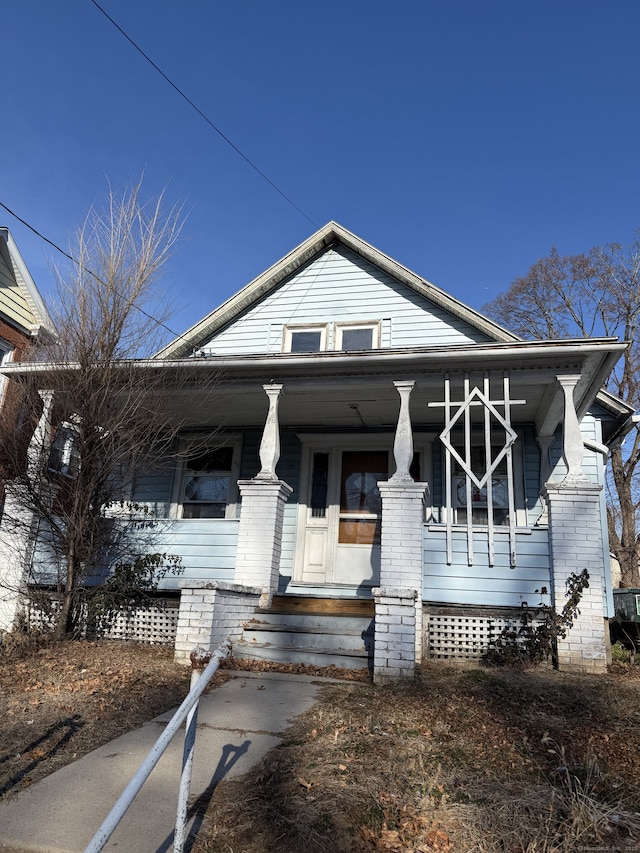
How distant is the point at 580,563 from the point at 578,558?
0.06 meters

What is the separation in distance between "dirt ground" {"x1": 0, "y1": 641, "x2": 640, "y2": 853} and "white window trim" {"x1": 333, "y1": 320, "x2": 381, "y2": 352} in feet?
19.2

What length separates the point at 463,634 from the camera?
713 centimetres

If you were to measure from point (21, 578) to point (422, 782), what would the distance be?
6543 millimetres

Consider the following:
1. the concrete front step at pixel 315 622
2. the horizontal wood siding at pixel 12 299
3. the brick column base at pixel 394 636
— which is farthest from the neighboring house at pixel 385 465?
the horizontal wood siding at pixel 12 299

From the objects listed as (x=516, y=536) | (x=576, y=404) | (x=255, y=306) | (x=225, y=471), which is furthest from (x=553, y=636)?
(x=255, y=306)

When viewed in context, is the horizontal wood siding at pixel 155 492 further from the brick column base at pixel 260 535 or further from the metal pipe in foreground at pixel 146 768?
the metal pipe in foreground at pixel 146 768

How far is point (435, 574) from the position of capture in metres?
7.29

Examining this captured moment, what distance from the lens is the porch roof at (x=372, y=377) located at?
297 inches

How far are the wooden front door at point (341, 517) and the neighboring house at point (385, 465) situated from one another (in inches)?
1.0

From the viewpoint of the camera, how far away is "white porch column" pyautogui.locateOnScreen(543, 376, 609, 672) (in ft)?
21.2

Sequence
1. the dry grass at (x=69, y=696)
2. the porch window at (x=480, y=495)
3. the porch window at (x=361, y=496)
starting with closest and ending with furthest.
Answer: the dry grass at (x=69, y=696), the porch window at (x=480, y=495), the porch window at (x=361, y=496)

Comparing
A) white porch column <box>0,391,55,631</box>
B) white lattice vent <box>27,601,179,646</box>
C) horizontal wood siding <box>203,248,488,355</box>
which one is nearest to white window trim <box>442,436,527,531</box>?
horizontal wood siding <box>203,248,488,355</box>

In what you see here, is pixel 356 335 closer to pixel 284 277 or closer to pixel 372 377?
pixel 284 277

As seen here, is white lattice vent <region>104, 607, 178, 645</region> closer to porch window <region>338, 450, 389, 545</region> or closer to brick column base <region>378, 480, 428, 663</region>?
brick column base <region>378, 480, 428, 663</region>
